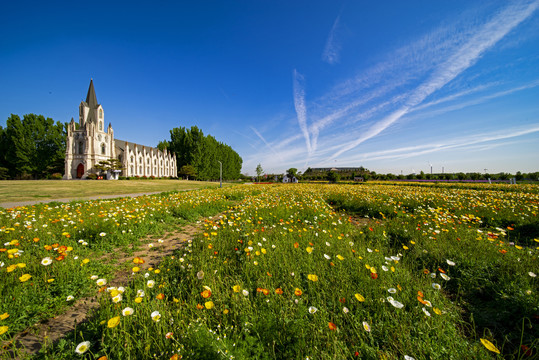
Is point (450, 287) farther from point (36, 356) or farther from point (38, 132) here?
point (38, 132)

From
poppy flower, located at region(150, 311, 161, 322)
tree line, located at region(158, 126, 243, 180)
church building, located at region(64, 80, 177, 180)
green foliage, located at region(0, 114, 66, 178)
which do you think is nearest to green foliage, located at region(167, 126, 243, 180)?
tree line, located at region(158, 126, 243, 180)

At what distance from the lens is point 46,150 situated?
46188 millimetres

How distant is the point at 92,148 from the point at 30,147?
34.2 ft

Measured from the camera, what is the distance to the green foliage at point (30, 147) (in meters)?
42.0

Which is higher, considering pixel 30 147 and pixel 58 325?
pixel 30 147

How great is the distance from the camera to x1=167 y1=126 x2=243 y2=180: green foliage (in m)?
55.4

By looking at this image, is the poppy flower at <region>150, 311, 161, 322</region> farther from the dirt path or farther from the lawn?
the lawn

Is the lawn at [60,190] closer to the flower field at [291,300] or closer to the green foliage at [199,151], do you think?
the flower field at [291,300]

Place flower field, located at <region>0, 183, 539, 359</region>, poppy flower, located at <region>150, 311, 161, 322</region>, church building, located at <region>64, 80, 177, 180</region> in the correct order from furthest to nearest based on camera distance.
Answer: church building, located at <region>64, 80, 177, 180</region> → poppy flower, located at <region>150, 311, 161, 322</region> → flower field, located at <region>0, 183, 539, 359</region>

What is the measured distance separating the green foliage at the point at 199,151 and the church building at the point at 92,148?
12.0 m

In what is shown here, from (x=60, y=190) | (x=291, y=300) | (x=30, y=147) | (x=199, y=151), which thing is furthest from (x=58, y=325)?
(x=30, y=147)

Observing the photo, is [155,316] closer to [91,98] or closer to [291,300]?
[291,300]

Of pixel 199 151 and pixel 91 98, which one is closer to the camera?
pixel 91 98

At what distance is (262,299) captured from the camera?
190cm
